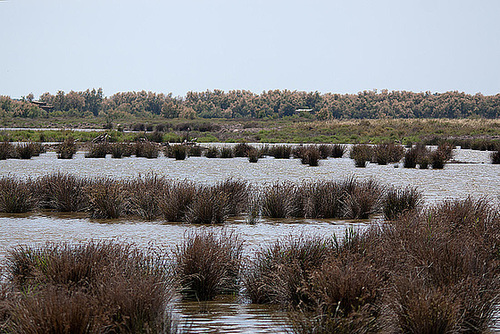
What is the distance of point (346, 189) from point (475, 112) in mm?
138528

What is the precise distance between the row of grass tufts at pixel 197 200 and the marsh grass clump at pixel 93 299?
581 centimetres

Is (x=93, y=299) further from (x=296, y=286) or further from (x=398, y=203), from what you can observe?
(x=398, y=203)

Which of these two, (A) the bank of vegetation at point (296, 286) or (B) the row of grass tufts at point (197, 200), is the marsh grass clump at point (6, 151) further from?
(A) the bank of vegetation at point (296, 286)

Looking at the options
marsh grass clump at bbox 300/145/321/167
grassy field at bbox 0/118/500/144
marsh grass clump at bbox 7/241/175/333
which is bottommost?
marsh grass clump at bbox 7/241/175/333

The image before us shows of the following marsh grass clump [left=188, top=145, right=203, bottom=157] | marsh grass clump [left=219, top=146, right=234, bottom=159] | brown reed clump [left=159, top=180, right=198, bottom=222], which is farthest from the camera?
Result: marsh grass clump [left=188, top=145, right=203, bottom=157]

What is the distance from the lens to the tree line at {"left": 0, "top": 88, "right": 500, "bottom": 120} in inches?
5531

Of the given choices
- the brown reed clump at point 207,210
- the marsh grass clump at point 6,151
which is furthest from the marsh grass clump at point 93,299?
the marsh grass clump at point 6,151

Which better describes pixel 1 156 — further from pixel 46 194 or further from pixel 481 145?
pixel 481 145

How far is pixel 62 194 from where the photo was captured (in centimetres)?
1305

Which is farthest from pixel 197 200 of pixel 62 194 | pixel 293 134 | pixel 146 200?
pixel 293 134

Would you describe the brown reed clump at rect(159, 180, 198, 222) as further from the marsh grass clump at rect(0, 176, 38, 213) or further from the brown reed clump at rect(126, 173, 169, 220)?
the marsh grass clump at rect(0, 176, 38, 213)

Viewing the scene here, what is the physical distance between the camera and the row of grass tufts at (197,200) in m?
11.9

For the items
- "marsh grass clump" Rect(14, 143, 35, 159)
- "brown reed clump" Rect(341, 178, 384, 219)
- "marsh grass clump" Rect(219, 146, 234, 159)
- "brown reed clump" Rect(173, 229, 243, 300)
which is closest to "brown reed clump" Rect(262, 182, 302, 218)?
"brown reed clump" Rect(341, 178, 384, 219)

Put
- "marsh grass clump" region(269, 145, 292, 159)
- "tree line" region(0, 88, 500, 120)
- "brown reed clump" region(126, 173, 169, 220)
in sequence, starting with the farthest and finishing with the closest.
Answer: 1. "tree line" region(0, 88, 500, 120)
2. "marsh grass clump" region(269, 145, 292, 159)
3. "brown reed clump" region(126, 173, 169, 220)
